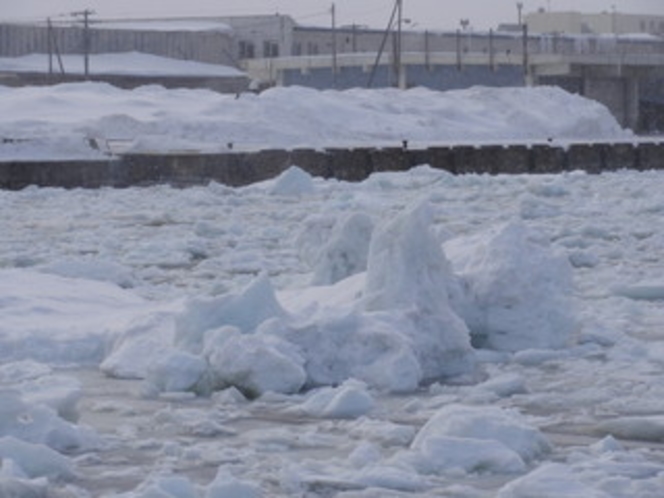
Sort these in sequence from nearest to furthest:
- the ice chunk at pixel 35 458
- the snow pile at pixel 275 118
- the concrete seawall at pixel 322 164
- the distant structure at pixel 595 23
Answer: the ice chunk at pixel 35 458 < the concrete seawall at pixel 322 164 < the snow pile at pixel 275 118 < the distant structure at pixel 595 23

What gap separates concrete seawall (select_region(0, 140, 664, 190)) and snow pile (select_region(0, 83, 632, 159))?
1.16m

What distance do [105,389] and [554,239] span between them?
7440 mm

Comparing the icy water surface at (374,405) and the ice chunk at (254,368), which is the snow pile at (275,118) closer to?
the icy water surface at (374,405)

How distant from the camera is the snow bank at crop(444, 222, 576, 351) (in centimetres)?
755

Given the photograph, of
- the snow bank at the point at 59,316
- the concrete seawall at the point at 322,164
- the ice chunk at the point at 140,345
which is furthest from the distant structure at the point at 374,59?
the ice chunk at the point at 140,345

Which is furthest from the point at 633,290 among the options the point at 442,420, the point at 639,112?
the point at 639,112

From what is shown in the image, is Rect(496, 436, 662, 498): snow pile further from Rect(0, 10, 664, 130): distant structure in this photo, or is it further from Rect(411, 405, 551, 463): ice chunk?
Rect(0, 10, 664, 130): distant structure

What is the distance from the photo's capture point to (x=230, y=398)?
6.39 metres

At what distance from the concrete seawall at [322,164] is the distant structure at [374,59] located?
24070mm

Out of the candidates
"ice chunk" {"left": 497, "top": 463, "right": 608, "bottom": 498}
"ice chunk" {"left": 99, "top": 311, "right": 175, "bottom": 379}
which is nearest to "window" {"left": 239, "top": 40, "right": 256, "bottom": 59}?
"ice chunk" {"left": 99, "top": 311, "right": 175, "bottom": 379}

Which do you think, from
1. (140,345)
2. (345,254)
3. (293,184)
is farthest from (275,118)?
(140,345)

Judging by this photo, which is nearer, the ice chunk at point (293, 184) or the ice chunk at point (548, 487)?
the ice chunk at point (548, 487)

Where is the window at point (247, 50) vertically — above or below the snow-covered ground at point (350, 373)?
above

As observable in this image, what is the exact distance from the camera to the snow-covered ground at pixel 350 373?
504 centimetres
